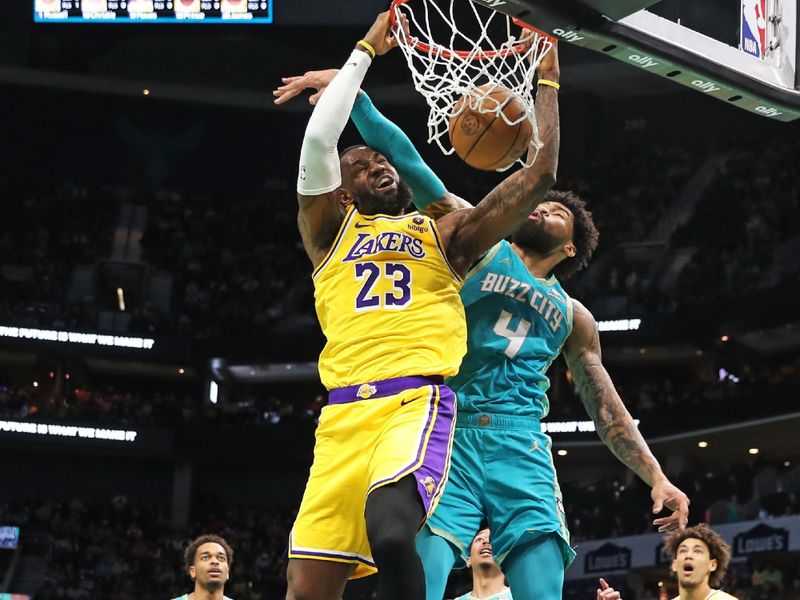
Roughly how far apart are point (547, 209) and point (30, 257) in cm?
2692

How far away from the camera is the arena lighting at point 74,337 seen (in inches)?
1124

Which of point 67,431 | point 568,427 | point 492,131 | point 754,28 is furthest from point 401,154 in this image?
point 67,431

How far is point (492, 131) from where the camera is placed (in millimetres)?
5215

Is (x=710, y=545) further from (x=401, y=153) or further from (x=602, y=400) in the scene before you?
(x=401, y=153)

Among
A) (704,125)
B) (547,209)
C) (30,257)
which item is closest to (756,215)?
(704,125)

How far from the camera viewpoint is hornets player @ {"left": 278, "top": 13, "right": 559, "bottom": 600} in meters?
4.43

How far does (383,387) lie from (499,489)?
78 centimetres

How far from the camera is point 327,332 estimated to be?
16.0 feet

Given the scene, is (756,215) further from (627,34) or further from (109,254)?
(627,34)

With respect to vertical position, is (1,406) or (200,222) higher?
(200,222)

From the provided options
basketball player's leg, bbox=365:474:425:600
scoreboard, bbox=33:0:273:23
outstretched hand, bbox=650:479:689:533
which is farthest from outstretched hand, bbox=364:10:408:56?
scoreboard, bbox=33:0:273:23

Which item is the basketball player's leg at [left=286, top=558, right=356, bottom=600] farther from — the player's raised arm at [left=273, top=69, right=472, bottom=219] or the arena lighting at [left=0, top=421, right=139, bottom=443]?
the arena lighting at [left=0, top=421, right=139, bottom=443]

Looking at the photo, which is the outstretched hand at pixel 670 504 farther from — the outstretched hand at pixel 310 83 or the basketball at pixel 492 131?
the outstretched hand at pixel 310 83

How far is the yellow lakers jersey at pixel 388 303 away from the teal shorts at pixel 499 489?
497mm
